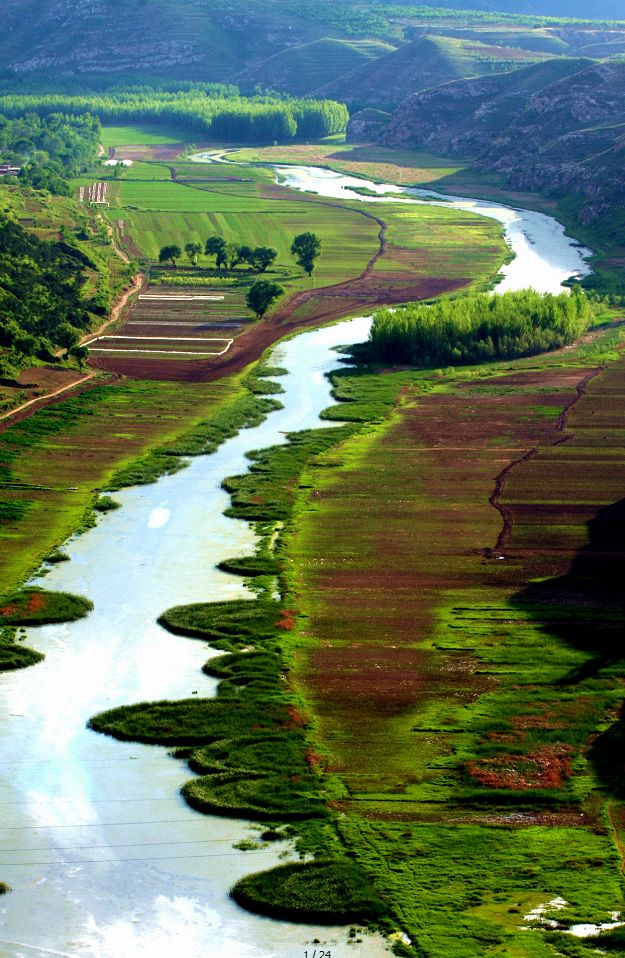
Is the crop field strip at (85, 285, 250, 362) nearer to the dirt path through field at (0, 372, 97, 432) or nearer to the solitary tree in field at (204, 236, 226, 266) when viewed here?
the solitary tree in field at (204, 236, 226, 266)

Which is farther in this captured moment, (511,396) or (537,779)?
(511,396)

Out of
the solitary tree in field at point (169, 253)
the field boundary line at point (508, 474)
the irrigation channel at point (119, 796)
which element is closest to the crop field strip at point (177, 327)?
the solitary tree in field at point (169, 253)

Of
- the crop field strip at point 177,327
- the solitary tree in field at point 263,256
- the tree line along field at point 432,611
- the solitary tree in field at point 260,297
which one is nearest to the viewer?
the tree line along field at point 432,611

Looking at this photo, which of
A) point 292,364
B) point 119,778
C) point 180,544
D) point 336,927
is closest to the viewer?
point 336,927

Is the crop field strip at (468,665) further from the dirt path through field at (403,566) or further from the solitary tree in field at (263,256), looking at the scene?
the solitary tree in field at (263,256)

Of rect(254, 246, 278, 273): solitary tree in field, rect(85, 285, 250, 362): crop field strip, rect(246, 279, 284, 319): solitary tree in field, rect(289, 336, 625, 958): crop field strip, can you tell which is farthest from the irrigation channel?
rect(254, 246, 278, 273): solitary tree in field

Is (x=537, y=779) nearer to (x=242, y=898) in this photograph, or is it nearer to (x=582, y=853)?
(x=582, y=853)

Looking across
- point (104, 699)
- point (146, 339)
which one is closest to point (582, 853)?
point (104, 699)
